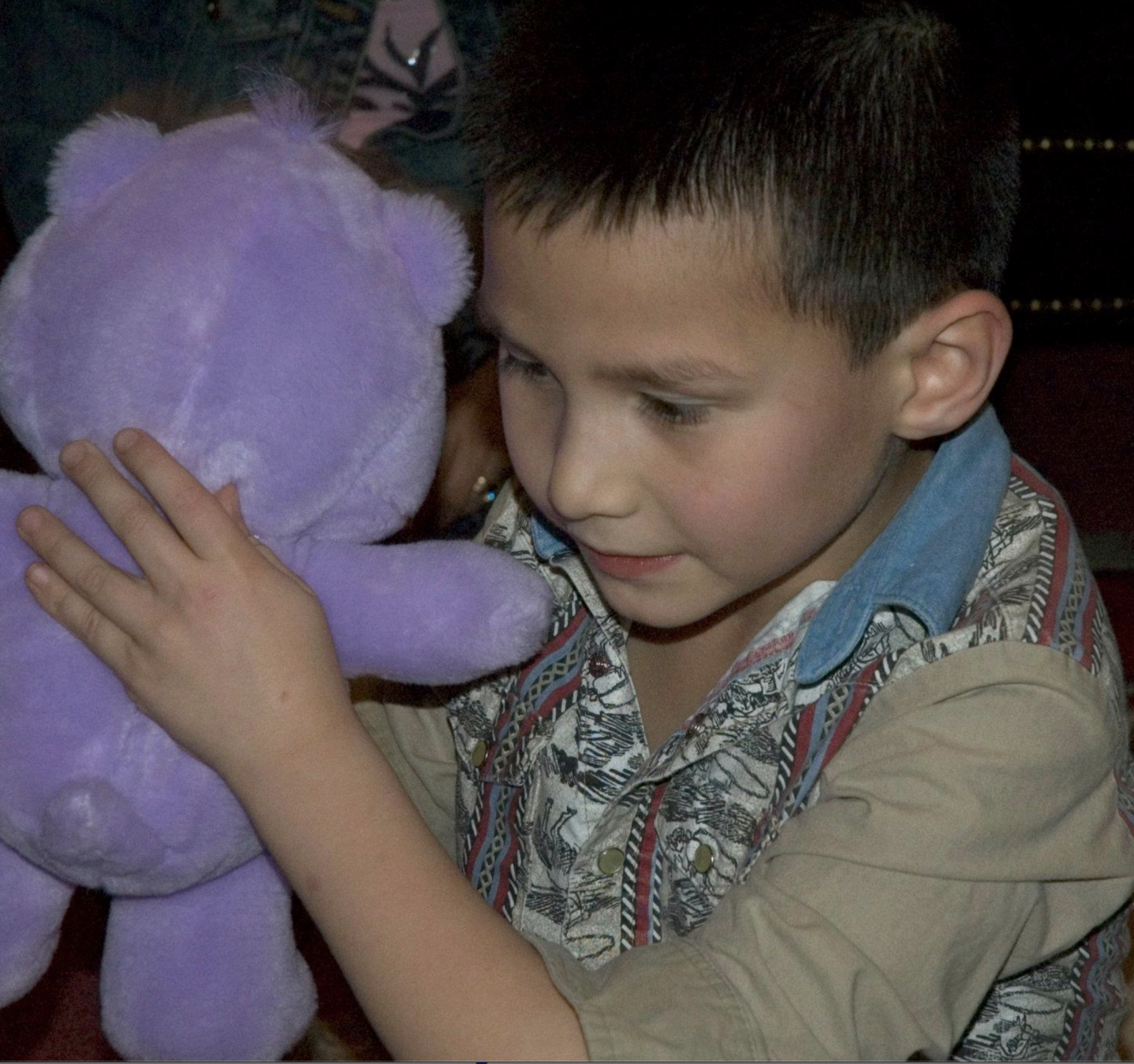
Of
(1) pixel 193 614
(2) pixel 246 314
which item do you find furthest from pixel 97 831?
(2) pixel 246 314

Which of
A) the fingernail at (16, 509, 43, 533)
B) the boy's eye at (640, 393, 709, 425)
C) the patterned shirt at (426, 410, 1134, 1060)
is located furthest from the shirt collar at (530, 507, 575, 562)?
the fingernail at (16, 509, 43, 533)

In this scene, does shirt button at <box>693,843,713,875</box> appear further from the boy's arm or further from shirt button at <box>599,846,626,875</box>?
the boy's arm

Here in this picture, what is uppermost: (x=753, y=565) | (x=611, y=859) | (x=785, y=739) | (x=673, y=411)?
(x=673, y=411)

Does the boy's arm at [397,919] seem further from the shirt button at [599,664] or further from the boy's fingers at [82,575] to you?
the shirt button at [599,664]

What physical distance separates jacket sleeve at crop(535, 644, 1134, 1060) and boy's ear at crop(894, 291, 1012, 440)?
14cm

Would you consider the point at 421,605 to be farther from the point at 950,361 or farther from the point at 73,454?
the point at 950,361

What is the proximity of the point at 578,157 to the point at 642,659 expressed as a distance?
1.31ft

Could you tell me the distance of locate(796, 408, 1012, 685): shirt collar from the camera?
0.78 m

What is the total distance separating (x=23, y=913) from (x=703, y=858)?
1.27 ft

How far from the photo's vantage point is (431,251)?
0.70 meters

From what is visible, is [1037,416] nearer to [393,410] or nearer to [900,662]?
[900,662]

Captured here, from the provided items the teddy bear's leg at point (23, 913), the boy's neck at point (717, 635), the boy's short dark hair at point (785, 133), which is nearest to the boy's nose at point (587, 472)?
the boy's short dark hair at point (785, 133)

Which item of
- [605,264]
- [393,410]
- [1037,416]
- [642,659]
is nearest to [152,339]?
[393,410]

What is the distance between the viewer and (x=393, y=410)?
687 millimetres
